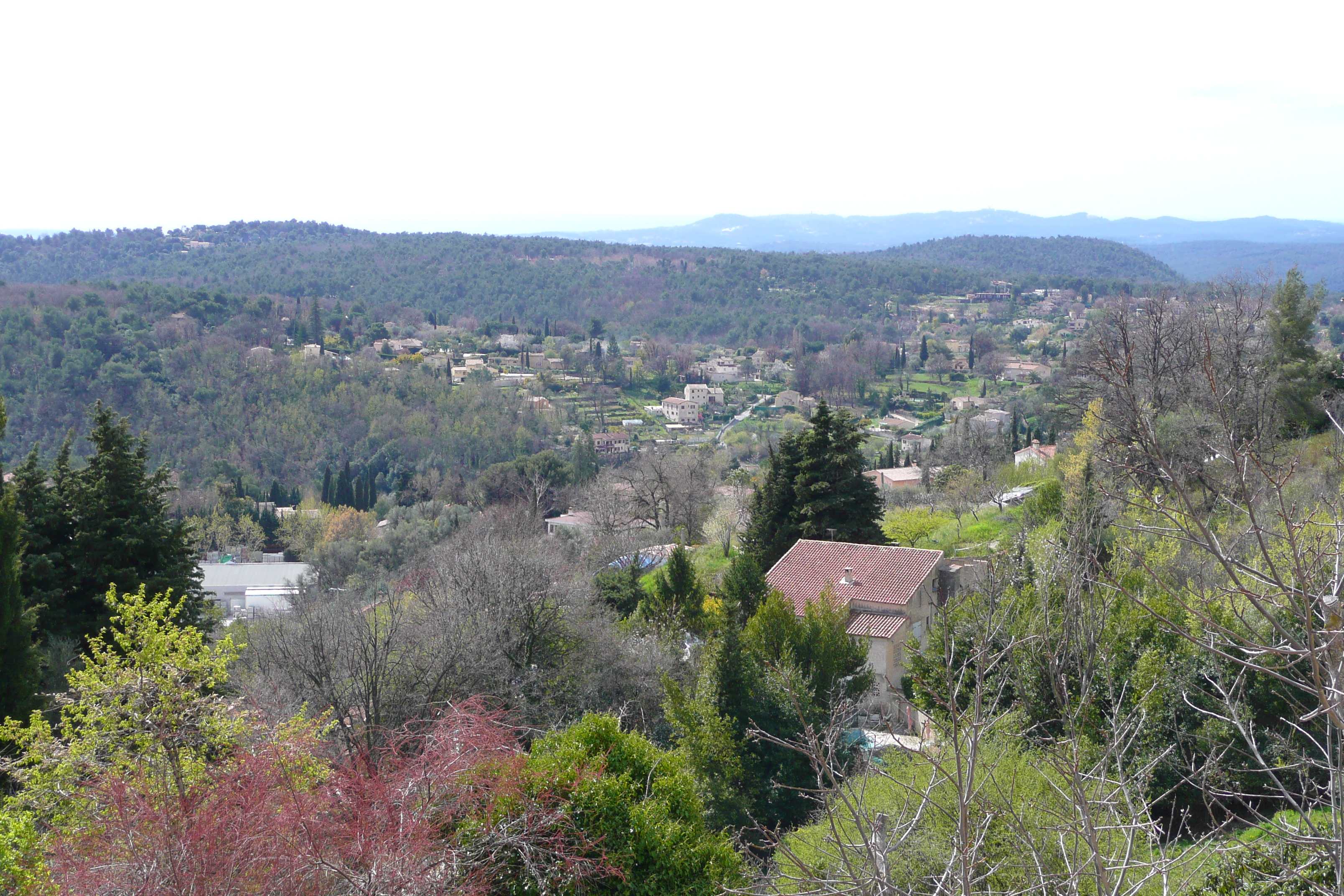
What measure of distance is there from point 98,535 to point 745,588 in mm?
9792

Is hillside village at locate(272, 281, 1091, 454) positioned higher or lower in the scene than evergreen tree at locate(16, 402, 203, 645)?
lower

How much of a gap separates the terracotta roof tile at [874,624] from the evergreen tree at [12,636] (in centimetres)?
1172

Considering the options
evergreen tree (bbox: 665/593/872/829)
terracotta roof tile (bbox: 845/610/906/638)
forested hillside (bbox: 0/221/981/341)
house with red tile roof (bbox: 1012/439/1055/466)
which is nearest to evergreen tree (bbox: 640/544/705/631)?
terracotta roof tile (bbox: 845/610/906/638)

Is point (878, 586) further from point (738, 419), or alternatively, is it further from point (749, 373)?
point (749, 373)

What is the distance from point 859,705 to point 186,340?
80147 mm

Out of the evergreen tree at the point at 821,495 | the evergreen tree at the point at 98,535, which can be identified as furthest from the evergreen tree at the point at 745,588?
the evergreen tree at the point at 98,535

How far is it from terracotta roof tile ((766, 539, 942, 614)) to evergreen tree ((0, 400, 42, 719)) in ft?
37.1

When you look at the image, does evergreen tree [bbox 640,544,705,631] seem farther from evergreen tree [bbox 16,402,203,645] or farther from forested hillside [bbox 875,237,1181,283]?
forested hillside [bbox 875,237,1181,283]

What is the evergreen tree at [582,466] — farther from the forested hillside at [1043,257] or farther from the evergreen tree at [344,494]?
the forested hillside at [1043,257]

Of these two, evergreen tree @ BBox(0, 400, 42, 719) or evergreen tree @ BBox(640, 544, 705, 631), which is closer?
evergreen tree @ BBox(0, 400, 42, 719)

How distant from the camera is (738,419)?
81.9 m

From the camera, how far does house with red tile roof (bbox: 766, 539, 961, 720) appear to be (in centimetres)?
1647

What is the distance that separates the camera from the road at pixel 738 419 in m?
73.1

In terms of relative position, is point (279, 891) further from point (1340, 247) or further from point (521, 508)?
point (1340, 247)
